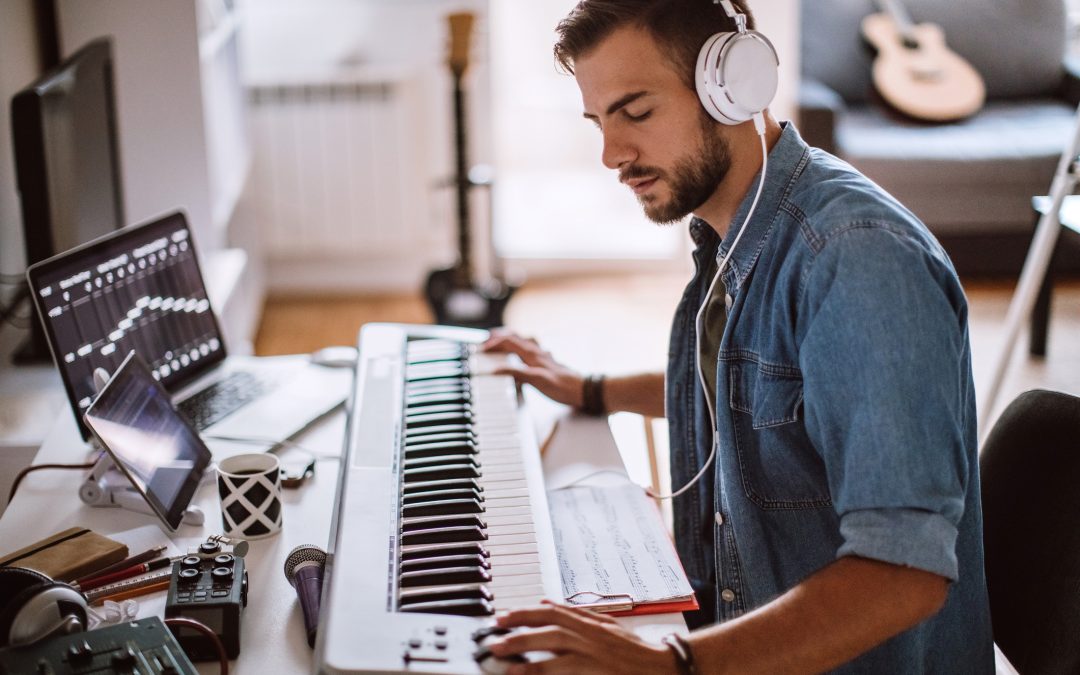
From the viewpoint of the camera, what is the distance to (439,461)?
4.07 feet

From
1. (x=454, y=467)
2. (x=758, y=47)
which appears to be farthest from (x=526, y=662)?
(x=758, y=47)

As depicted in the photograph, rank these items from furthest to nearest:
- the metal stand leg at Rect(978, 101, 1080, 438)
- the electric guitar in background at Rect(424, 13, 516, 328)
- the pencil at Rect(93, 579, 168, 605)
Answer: the electric guitar in background at Rect(424, 13, 516, 328)
the metal stand leg at Rect(978, 101, 1080, 438)
the pencil at Rect(93, 579, 168, 605)

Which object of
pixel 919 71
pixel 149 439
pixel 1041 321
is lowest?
pixel 1041 321

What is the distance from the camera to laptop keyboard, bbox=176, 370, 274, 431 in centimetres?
159

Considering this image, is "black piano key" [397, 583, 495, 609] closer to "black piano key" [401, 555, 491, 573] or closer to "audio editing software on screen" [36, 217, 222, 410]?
"black piano key" [401, 555, 491, 573]

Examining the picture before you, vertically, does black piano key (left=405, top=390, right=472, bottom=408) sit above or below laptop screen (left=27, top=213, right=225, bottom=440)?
below

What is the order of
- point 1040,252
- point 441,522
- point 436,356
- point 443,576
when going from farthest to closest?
point 1040,252, point 436,356, point 441,522, point 443,576

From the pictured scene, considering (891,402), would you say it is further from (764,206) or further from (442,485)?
(442,485)

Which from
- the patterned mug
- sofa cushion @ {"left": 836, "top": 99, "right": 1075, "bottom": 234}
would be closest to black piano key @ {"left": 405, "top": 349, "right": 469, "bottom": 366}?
the patterned mug

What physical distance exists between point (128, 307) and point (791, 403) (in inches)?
36.5

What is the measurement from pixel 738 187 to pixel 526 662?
A: 615 mm

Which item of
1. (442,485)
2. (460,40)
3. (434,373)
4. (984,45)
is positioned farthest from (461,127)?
(442,485)

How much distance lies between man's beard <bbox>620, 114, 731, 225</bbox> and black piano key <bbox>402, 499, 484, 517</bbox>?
0.40 m

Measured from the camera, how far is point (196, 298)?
1.71 m
